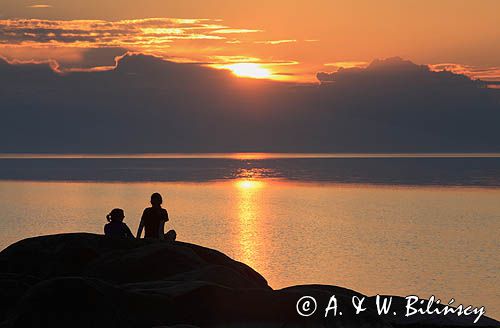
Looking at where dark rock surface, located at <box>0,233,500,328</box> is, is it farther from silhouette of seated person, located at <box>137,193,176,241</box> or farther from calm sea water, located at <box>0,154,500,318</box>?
calm sea water, located at <box>0,154,500,318</box>

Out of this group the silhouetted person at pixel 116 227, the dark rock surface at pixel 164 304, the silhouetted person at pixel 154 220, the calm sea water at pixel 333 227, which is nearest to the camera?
the dark rock surface at pixel 164 304

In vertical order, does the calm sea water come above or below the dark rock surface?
above

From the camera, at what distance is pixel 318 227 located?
84.3m

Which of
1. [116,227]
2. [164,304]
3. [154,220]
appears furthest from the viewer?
[154,220]

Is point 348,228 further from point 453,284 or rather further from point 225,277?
point 225,277

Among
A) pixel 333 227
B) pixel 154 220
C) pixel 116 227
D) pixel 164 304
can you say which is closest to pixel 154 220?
pixel 154 220

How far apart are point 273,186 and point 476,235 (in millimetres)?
88461
